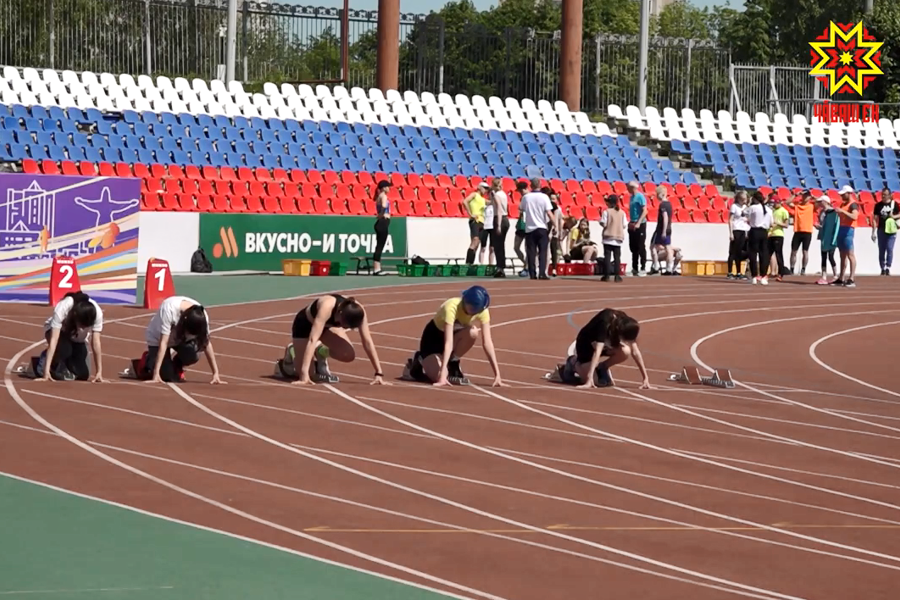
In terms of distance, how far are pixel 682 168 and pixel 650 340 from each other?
21.1 m

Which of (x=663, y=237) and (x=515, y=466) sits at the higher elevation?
(x=663, y=237)

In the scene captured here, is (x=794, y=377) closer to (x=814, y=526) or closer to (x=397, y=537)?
(x=814, y=526)

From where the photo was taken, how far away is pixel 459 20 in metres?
78.3

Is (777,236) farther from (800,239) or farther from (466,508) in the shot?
(466,508)

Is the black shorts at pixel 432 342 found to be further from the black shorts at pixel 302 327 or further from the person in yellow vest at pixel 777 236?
the person in yellow vest at pixel 777 236

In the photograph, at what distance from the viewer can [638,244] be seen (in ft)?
100

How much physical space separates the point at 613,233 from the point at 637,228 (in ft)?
8.23

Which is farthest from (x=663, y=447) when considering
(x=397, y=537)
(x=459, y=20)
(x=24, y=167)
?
(x=459, y=20)

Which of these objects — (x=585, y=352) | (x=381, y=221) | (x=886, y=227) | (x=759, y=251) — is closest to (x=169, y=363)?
(x=585, y=352)

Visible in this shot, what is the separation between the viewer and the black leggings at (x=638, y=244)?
30.2 metres

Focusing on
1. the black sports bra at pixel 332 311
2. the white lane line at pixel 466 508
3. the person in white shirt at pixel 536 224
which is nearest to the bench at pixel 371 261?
the person in white shirt at pixel 536 224

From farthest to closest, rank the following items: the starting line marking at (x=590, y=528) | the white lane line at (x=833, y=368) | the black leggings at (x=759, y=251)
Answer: the black leggings at (x=759, y=251)
the white lane line at (x=833, y=368)
the starting line marking at (x=590, y=528)

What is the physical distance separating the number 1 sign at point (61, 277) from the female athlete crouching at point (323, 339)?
6.28 m

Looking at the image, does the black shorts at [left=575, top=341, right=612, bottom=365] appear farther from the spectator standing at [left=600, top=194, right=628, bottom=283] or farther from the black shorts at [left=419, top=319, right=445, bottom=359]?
the spectator standing at [left=600, top=194, right=628, bottom=283]
